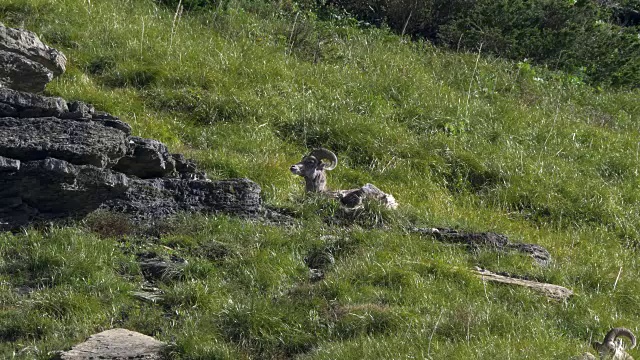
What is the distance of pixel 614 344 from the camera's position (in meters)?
8.94

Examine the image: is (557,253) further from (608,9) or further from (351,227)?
(608,9)

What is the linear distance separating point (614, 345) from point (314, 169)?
16.9 feet

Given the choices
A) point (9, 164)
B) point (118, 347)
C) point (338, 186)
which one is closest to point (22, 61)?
point (9, 164)

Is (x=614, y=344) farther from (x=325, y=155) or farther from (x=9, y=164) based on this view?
(x=9, y=164)

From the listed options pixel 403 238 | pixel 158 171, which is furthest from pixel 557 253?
pixel 158 171

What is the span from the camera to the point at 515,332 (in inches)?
360

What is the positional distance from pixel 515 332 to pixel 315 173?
15.0 feet

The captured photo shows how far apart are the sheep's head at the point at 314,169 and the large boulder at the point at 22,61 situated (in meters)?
3.21

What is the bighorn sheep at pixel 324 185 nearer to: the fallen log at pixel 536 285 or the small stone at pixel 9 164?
the fallen log at pixel 536 285

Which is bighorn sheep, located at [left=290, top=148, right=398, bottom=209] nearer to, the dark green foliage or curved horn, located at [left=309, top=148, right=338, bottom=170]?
curved horn, located at [left=309, top=148, right=338, bottom=170]

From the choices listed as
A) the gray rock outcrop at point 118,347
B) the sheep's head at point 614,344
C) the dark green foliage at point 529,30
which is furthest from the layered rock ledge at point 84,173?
the dark green foliage at point 529,30

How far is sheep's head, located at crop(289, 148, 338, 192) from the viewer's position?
13070 mm

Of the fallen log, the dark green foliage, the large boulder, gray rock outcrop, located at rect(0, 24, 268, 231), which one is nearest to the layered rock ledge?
gray rock outcrop, located at rect(0, 24, 268, 231)

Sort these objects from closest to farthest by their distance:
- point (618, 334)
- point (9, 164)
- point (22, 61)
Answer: point (618, 334), point (9, 164), point (22, 61)
